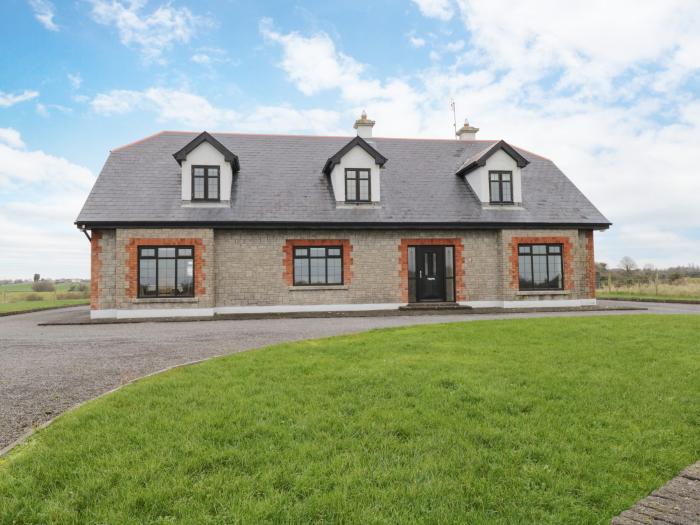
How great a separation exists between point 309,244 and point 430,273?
17.2 feet

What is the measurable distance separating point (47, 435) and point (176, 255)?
44.5 ft

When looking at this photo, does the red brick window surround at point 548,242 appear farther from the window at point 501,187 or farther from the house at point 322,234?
the window at point 501,187

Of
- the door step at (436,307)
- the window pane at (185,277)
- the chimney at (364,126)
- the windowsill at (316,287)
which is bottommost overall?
the door step at (436,307)

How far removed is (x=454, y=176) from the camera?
21.1 metres

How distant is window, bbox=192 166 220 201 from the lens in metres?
18.2

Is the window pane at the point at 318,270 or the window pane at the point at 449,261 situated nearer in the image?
the window pane at the point at 318,270

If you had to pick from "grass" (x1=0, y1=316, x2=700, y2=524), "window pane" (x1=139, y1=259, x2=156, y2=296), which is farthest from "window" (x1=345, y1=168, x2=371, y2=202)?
"grass" (x1=0, y1=316, x2=700, y2=524)

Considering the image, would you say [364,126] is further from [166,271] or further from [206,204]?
[166,271]

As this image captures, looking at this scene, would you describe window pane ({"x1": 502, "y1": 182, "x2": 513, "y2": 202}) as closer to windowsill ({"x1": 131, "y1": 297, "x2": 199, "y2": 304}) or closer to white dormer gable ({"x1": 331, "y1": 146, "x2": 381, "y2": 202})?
white dormer gable ({"x1": 331, "y1": 146, "x2": 381, "y2": 202})

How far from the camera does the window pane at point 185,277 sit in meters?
17.2

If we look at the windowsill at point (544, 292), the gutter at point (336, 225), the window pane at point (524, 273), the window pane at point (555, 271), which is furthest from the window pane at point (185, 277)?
the window pane at point (555, 271)

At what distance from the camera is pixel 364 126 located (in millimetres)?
22875

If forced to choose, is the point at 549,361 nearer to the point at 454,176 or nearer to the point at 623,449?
the point at 623,449

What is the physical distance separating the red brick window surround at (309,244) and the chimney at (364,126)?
7232 mm
